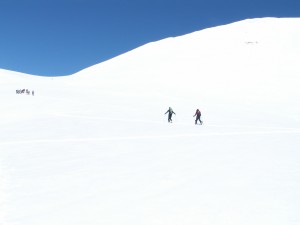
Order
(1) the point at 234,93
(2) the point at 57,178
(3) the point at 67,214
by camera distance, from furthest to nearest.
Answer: (1) the point at 234,93 → (2) the point at 57,178 → (3) the point at 67,214

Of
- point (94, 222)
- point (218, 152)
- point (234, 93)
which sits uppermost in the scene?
point (234, 93)

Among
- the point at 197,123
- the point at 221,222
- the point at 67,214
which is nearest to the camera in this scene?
the point at 221,222

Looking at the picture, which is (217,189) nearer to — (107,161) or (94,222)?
(94,222)

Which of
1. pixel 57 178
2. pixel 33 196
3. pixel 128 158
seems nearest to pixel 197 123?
pixel 128 158

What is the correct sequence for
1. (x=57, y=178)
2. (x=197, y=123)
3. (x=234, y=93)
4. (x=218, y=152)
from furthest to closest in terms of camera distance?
(x=234, y=93)
(x=197, y=123)
(x=218, y=152)
(x=57, y=178)

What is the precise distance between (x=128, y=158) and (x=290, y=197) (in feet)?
18.6

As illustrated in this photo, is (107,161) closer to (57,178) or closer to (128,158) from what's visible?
(128,158)

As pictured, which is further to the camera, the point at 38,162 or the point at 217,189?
the point at 38,162

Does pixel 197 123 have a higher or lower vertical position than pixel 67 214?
higher

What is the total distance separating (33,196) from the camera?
8039mm

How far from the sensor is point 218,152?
12992 millimetres

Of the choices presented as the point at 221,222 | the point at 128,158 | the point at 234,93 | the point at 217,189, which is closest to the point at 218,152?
the point at 128,158

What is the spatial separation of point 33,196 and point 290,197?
5286mm

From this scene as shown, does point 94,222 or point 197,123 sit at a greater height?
point 197,123
